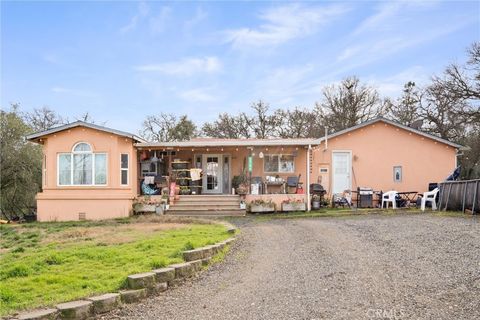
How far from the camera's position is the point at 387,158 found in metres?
20.0

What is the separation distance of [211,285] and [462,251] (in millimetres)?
4799

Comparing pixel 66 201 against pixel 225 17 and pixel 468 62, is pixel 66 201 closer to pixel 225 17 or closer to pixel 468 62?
pixel 225 17

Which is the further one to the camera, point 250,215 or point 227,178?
point 227,178

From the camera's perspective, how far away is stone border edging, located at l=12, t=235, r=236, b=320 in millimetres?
4629

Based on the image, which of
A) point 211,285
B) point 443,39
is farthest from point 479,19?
point 211,285

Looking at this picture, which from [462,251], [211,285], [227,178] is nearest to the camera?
[211,285]

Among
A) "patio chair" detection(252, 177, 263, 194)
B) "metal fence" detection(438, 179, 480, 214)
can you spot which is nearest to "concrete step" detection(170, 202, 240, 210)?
"patio chair" detection(252, 177, 263, 194)

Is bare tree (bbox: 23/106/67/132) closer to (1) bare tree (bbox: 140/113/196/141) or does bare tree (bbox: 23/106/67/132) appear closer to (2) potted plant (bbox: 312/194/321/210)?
(1) bare tree (bbox: 140/113/196/141)

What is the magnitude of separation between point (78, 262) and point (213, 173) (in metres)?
13.6

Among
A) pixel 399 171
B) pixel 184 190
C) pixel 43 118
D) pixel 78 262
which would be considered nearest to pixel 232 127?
pixel 43 118

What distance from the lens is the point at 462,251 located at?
8.06 meters

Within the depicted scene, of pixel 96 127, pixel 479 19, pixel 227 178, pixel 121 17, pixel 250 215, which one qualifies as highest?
pixel 479 19

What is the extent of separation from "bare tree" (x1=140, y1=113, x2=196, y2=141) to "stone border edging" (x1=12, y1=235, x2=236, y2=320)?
2943 cm

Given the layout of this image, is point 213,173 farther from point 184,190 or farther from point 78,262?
point 78,262
